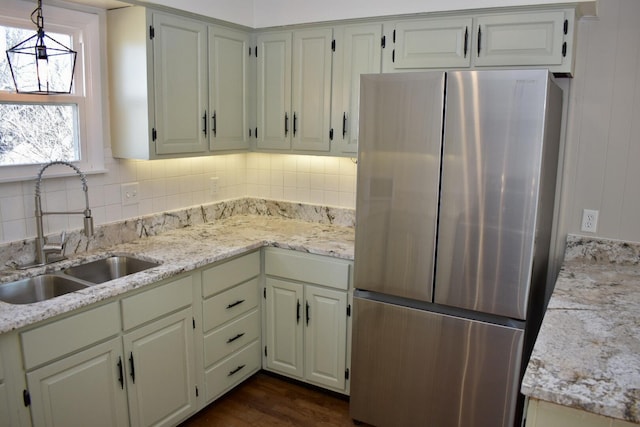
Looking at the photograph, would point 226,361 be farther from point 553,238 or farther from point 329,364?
point 553,238

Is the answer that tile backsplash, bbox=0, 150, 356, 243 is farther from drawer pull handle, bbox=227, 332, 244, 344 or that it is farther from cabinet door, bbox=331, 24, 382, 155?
drawer pull handle, bbox=227, 332, 244, 344

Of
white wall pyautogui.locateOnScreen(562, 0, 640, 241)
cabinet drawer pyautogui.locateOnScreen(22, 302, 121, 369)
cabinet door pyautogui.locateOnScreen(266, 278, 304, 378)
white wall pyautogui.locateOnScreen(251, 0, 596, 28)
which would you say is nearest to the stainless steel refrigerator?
white wall pyautogui.locateOnScreen(562, 0, 640, 241)

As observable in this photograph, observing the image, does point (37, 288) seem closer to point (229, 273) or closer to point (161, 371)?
point (161, 371)

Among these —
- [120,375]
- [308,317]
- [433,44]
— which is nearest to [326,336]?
[308,317]

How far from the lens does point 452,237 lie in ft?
7.59

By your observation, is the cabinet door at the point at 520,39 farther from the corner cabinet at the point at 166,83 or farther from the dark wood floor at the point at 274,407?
the dark wood floor at the point at 274,407

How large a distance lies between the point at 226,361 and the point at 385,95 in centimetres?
167

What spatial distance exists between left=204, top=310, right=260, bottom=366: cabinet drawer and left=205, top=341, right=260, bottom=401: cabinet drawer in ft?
0.15

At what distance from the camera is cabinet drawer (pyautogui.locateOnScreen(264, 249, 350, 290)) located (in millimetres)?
2834

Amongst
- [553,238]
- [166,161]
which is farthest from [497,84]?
[166,161]

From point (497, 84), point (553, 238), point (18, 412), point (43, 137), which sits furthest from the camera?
point (553, 238)

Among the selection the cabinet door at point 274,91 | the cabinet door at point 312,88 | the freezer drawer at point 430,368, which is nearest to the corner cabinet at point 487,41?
the cabinet door at point 312,88

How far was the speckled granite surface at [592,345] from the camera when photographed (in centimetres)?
135

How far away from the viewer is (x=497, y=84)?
214 cm
